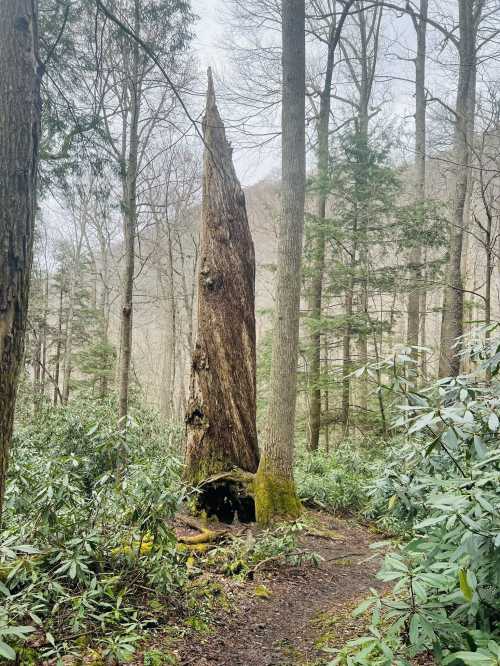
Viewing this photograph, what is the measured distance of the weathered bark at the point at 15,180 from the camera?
6.46 feet

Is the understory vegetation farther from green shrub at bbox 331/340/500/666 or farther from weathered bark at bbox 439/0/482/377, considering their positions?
weathered bark at bbox 439/0/482/377

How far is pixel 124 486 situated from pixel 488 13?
11.0 meters

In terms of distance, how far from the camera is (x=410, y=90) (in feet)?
41.1

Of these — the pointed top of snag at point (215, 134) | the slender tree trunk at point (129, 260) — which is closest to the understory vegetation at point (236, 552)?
the slender tree trunk at point (129, 260)

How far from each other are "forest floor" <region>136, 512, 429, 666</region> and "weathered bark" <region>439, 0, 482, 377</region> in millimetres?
4670

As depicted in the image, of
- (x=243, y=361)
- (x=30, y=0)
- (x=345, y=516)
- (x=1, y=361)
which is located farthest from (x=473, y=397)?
(x=345, y=516)

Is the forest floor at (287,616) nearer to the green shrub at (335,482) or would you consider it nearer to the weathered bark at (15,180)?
the green shrub at (335,482)

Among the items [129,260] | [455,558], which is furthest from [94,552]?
[129,260]

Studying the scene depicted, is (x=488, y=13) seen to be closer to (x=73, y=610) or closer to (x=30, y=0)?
(x=30, y=0)

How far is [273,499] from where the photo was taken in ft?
16.0

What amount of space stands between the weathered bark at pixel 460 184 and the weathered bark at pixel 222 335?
405 centimetres

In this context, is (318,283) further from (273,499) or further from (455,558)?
(455,558)

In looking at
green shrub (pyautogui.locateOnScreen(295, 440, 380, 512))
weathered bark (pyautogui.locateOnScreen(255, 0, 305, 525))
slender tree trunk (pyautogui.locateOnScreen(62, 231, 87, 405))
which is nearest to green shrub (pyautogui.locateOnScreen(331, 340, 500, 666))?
weathered bark (pyautogui.locateOnScreen(255, 0, 305, 525))

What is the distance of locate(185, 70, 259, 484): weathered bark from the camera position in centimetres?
539
